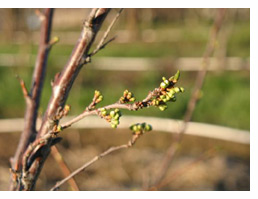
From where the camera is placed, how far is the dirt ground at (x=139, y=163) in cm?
442

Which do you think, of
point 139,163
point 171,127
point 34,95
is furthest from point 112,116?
point 171,127

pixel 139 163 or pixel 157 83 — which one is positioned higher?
pixel 157 83

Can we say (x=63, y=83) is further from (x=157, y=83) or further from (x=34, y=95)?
(x=157, y=83)

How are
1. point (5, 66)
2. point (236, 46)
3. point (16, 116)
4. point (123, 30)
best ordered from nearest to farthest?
point (16, 116), point (5, 66), point (236, 46), point (123, 30)

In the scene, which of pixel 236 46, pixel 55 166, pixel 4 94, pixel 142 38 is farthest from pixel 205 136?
pixel 142 38

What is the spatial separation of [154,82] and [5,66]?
4.09 m

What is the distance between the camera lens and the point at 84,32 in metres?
1.34

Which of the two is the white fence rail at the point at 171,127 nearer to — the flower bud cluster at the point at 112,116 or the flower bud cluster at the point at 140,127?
the flower bud cluster at the point at 140,127

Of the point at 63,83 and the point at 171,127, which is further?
the point at 171,127

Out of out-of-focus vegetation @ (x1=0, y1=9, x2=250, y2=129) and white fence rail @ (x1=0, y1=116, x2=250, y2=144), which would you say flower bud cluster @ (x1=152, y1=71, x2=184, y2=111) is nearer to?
out-of-focus vegetation @ (x1=0, y1=9, x2=250, y2=129)

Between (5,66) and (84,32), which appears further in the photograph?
(5,66)

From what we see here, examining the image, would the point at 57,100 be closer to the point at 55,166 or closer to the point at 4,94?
the point at 55,166

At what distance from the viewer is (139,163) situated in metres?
4.90

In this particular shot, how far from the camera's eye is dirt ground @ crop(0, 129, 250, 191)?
4.42 meters
